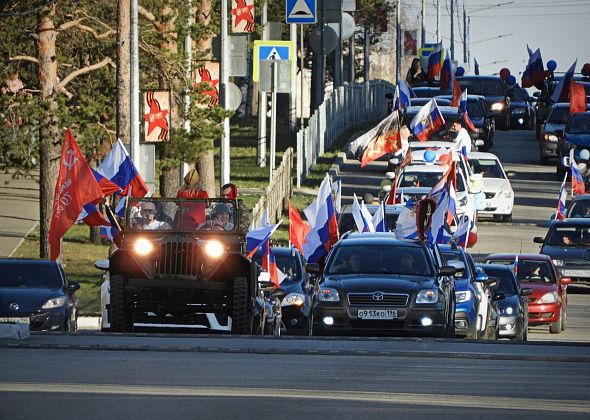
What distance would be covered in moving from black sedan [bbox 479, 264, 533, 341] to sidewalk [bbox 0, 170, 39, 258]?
13651 mm

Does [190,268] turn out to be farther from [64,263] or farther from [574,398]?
[64,263]

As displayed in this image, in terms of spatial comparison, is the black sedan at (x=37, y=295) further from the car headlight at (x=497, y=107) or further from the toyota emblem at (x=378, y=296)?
the car headlight at (x=497, y=107)

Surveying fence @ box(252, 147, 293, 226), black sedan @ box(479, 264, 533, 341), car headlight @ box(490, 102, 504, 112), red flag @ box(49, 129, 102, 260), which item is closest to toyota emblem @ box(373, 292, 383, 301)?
red flag @ box(49, 129, 102, 260)

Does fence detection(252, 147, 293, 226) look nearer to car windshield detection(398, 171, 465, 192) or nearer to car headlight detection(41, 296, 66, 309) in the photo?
car windshield detection(398, 171, 465, 192)

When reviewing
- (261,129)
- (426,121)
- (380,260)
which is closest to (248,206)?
(426,121)

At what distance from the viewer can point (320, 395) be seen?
1438 centimetres

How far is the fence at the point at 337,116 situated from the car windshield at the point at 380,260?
25.9 m

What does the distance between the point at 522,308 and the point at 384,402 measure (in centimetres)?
1552

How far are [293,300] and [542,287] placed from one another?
6.27m

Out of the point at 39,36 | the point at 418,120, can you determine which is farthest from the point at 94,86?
the point at 418,120

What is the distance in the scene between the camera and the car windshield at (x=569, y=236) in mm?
37156

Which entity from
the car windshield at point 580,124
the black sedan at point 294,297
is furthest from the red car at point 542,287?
the car windshield at point 580,124

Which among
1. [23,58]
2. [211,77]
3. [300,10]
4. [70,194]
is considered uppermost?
[300,10]

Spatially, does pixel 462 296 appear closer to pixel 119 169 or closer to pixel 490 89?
pixel 119 169
